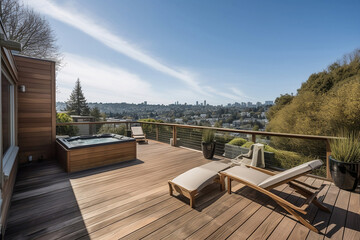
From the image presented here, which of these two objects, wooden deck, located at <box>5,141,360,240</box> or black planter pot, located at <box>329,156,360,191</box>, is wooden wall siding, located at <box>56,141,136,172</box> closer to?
wooden deck, located at <box>5,141,360,240</box>

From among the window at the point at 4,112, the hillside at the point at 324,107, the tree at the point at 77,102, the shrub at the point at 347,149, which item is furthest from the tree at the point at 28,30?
the tree at the point at 77,102

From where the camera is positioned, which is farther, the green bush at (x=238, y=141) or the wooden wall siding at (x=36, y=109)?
the green bush at (x=238, y=141)

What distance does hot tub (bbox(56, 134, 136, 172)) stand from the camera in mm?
3607

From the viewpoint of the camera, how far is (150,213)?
2.12 meters

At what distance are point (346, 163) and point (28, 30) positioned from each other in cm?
1302

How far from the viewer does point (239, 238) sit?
1.70 meters

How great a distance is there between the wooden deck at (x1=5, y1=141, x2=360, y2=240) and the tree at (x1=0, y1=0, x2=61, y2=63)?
8.27 meters

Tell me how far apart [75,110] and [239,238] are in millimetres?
30643

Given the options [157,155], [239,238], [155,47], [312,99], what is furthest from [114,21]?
[312,99]

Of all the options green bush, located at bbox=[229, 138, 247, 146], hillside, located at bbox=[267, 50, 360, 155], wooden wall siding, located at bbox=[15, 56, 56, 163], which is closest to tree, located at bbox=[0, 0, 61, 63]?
wooden wall siding, located at bbox=[15, 56, 56, 163]

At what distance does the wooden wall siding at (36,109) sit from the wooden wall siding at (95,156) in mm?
438

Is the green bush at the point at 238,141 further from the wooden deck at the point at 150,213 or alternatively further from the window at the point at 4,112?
the window at the point at 4,112

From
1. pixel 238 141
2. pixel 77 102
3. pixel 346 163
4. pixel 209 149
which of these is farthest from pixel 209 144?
pixel 77 102

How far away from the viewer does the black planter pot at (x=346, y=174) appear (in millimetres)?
2664
